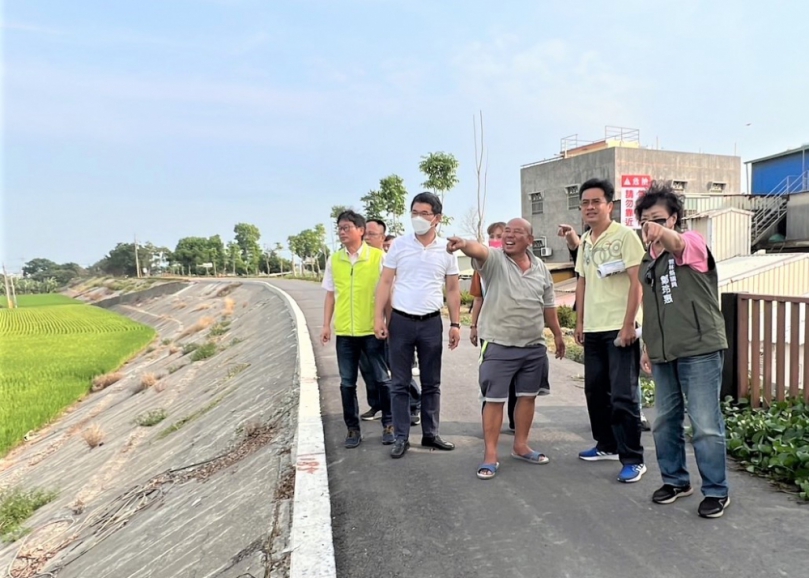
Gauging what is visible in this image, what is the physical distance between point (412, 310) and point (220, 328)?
57.2ft

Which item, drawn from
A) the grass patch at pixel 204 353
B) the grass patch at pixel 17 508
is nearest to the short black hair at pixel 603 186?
the grass patch at pixel 17 508

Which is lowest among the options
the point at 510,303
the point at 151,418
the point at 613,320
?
the point at 151,418

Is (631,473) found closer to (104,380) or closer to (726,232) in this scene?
(726,232)

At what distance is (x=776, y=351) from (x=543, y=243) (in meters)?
24.0

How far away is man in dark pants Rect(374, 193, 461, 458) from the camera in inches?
153

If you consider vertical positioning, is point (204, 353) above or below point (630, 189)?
below

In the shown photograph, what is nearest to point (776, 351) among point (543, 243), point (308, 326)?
point (308, 326)

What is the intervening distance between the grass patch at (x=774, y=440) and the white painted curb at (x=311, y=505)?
2637mm

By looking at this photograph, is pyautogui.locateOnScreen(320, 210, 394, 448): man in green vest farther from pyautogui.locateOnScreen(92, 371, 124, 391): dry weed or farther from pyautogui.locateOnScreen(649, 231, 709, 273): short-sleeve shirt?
pyautogui.locateOnScreen(92, 371, 124, 391): dry weed

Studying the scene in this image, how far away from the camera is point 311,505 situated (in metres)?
3.06

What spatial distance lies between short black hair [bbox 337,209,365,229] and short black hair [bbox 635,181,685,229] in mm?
2143

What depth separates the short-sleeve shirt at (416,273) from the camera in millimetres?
3871

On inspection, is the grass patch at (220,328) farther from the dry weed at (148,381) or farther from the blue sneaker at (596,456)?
the blue sneaker at (596,456)

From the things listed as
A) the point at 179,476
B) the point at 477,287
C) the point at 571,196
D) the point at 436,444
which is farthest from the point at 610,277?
the point at 571,196
